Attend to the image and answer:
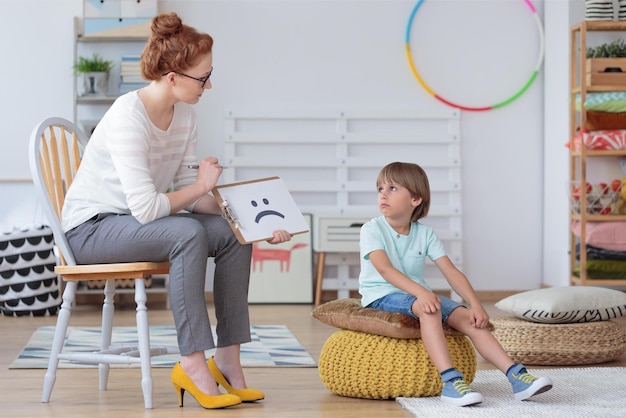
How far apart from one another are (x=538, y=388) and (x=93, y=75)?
3357 mm

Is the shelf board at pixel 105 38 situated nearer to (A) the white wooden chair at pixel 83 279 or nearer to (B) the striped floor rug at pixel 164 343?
(B) the striped floor rug at pixel 164 343

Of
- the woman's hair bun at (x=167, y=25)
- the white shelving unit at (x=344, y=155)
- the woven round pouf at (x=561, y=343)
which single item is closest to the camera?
the woman's hair bun at (x=167, y=25)

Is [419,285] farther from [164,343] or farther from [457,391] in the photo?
[164,343]

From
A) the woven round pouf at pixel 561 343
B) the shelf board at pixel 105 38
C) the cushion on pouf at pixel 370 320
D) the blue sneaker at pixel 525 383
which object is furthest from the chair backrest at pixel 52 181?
the shelf board at pixel 105 38

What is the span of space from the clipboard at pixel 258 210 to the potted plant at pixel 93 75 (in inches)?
108

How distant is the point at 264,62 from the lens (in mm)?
5480

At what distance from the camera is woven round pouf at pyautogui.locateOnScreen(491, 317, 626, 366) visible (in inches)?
128

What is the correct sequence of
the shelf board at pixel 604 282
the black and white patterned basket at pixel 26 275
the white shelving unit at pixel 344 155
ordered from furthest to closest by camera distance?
the white shelving unit at pixel 344 155 < the black and white patterned basket at pixel 26 275 < the shelf board at pixel 604 282

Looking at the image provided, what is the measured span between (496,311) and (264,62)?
183 cm

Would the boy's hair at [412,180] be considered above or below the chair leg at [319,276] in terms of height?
above

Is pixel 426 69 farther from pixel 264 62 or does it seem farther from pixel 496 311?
pixel 496 311

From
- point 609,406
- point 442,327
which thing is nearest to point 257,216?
point 442,327

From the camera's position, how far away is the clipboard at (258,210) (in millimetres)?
2525

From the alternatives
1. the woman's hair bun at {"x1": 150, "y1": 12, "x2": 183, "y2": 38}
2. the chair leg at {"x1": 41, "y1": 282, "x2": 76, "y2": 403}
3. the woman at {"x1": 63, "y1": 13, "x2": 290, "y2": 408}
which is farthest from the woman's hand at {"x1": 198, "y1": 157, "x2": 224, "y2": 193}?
the chair leg at {"x1": 41, "y1": 282, "x2": 76, "y2": 403}
